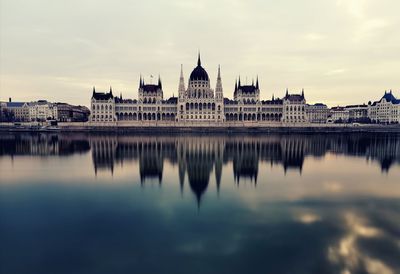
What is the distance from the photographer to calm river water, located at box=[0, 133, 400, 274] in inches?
374

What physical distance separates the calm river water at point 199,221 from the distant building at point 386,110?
11755 cm

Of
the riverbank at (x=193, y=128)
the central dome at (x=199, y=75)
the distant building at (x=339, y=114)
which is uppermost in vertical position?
the central dome at (x=199, y=75)

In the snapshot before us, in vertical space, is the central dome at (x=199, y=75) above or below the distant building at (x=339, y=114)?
above

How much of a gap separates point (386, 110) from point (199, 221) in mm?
142943

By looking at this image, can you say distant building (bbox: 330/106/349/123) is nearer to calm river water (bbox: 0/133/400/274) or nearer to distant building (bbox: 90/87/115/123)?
distant building (bbox: 90/87/115/123)

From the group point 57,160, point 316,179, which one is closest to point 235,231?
point 316,179

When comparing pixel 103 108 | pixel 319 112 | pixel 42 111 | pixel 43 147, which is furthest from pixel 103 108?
pixel 319 112

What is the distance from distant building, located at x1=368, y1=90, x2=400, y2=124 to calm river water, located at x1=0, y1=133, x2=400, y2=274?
4628 inches

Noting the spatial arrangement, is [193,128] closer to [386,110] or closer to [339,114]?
[386,110]

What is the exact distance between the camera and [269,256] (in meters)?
9.88

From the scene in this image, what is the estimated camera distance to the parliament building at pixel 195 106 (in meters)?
107

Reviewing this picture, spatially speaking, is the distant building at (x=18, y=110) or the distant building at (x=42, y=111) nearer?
the distant building at (x=42, y=111)

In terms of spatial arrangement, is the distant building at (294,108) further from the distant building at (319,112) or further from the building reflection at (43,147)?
the building reflection at (43,147)

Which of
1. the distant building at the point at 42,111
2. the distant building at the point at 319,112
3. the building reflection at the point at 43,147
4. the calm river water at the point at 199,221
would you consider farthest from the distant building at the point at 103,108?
the distant building at the point at 319,112
